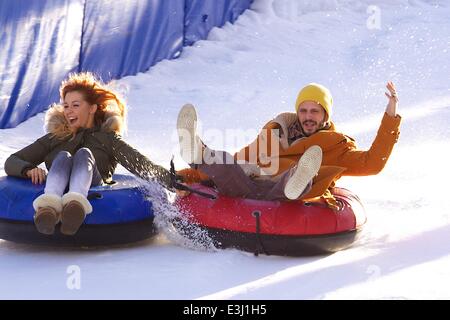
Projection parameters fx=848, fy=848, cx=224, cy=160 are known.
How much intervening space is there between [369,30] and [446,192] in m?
5.43

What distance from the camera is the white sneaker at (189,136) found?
3682mm

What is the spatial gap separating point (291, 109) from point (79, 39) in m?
2.01

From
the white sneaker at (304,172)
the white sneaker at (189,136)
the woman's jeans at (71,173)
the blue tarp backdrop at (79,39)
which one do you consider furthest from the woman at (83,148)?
the blue tarp backdrop at (79,39)

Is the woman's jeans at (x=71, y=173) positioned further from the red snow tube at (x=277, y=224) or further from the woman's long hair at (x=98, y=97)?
the red snow tube at (x=277, y=224)

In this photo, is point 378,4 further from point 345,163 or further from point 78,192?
point 78,192

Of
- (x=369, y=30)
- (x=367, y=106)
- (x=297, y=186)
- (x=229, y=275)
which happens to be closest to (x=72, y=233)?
(x=229, y=275)

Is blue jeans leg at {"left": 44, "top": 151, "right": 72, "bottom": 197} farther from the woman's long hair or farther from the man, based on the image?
the man

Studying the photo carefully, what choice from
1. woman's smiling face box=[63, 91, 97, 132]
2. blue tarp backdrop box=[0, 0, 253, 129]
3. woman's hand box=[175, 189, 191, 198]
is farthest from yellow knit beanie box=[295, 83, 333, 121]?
blue tarp backdrop box=[0, 0, 253, 129]

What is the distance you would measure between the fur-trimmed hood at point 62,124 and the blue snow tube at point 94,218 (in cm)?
34

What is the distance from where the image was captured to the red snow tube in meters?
3.55

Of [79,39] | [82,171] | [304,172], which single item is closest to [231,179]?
[304,172]

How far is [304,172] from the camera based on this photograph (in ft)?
11.4

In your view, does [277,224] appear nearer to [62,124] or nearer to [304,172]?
[304,172]

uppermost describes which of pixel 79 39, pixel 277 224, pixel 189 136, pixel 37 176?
pixel 79 39
